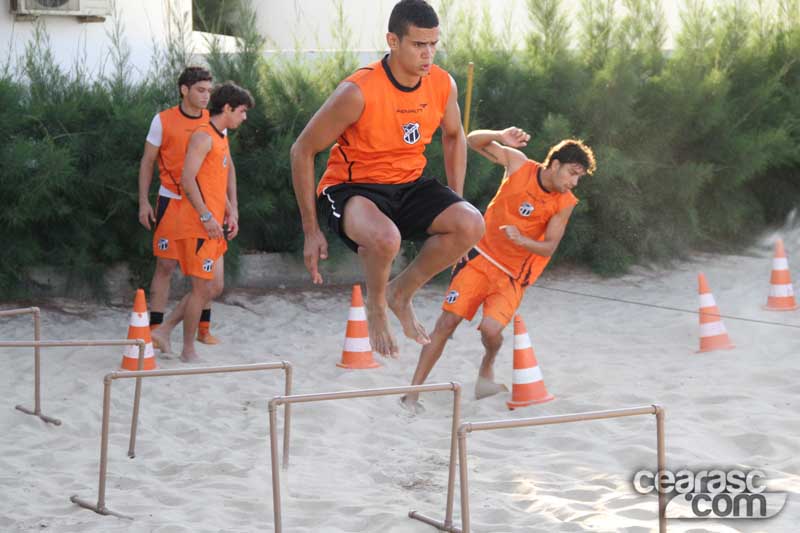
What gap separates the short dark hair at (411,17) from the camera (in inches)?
185

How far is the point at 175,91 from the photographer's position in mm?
9641

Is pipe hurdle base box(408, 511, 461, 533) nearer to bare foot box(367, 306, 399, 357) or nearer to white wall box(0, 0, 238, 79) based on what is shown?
bare foot box(367, 306, 399, 357)

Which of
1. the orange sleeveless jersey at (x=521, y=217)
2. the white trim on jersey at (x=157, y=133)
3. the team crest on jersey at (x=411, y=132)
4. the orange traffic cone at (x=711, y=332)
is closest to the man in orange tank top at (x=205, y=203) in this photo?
the white trim on jersey at (x=157, y=133)

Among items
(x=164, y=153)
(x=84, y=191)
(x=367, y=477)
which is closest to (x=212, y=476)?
(x=367, y=477)

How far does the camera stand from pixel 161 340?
25.7ft

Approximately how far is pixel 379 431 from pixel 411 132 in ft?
7.65

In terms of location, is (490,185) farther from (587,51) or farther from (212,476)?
(212,476)

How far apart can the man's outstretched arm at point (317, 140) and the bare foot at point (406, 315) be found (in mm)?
462

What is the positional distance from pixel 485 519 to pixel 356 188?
1.60 metres

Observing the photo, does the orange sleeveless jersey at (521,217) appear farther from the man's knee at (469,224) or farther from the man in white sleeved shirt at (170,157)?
the man in white sleeved shirt at (170,157)

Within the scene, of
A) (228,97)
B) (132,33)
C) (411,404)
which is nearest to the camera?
(411,404)

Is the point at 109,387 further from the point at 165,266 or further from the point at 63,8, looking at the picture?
the point at 63,8

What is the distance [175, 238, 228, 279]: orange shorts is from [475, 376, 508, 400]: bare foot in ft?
6.61

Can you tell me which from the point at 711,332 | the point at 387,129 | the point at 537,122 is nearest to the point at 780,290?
the point at 711,332
